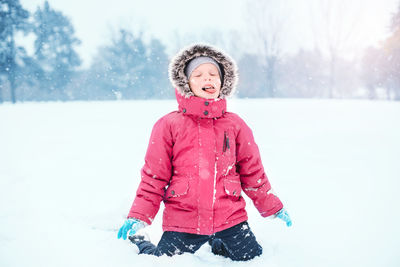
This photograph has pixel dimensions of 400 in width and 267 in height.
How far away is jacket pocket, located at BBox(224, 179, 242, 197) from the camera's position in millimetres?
1728

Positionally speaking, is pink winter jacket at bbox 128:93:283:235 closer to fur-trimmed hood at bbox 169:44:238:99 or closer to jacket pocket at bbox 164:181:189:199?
jacket pocket at bbox 164:181:189:199

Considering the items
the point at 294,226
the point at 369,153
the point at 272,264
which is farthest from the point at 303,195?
the point at 369,153

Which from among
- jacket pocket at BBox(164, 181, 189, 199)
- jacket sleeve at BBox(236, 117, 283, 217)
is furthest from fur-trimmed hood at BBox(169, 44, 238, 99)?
jacket pocket at BBox(164, 181, 189, 199)

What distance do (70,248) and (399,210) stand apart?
8.56 feet

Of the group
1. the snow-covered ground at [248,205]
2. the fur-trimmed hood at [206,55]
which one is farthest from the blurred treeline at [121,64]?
the fur-trimmed hood at [206,55]

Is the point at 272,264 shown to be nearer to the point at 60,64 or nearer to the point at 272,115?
the point at 272,115

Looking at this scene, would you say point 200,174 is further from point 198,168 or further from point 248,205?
point 248,205

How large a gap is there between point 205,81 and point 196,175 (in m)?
0.64

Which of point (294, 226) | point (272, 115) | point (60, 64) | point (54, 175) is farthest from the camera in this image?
point (60, 64)

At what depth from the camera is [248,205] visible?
2592 mm

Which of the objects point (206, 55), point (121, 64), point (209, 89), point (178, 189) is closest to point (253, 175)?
point (178, 189)

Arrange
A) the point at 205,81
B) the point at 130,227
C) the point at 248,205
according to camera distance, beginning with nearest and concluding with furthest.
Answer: the point at 130,227, the point at 205,81, the point at 248,205

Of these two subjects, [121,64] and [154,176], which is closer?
[154,176]

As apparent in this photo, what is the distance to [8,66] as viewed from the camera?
15469 millimetres
